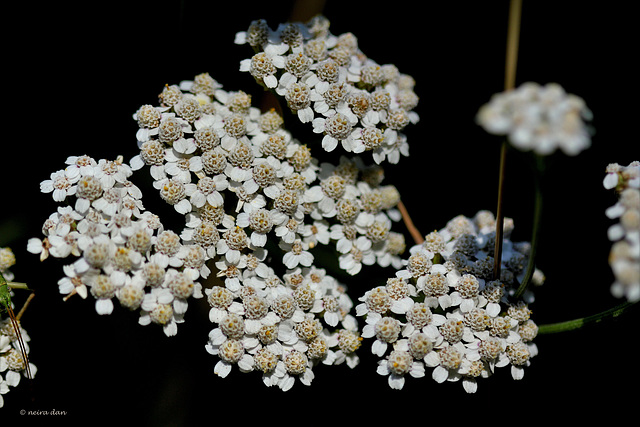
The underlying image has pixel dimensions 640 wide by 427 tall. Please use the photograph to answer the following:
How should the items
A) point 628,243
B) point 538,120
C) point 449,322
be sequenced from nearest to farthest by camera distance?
point 538,120 < point 628,243 < point 449,322

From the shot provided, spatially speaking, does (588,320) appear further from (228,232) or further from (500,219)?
(228,232)

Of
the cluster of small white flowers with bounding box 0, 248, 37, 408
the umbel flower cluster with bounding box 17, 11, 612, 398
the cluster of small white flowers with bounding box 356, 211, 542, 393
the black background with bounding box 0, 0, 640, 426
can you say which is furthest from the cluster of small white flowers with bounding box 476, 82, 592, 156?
the cluster of small white flowers with bounding box 0, 248, 37, 408

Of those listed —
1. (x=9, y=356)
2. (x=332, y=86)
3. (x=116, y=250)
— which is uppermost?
(x=332, y=86)

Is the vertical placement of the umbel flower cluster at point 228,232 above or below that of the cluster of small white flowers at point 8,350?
above

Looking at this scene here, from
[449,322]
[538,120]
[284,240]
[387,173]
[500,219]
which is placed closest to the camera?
[538,120]

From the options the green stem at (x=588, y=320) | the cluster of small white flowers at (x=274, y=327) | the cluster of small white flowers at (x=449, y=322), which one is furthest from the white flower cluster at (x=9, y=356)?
the green stem at (x=588, y=320)

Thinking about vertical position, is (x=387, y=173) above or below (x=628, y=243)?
above

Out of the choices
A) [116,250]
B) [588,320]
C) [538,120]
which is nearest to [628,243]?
[538,120]

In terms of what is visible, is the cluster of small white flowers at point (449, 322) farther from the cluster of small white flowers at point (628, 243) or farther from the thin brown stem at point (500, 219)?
the cluster of small white flowers at point (628, 243)
